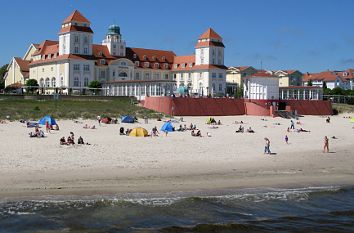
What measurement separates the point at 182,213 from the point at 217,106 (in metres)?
45.8

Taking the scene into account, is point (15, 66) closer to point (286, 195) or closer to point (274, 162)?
point (274, 162)

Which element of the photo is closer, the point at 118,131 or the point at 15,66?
the point at 118,131

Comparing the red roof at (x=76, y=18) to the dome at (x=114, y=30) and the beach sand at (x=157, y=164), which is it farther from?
the beach sand at (x=157, y=164)

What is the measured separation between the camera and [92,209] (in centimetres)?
1598

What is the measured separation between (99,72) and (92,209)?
66.9 m

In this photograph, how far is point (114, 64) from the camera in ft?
272

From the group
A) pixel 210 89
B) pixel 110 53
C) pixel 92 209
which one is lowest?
pixel 92 209

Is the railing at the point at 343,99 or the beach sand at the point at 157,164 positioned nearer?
the beach sand at the point at 157,164

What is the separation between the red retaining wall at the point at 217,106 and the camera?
5768 cm

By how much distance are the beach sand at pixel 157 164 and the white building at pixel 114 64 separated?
36.8 meters

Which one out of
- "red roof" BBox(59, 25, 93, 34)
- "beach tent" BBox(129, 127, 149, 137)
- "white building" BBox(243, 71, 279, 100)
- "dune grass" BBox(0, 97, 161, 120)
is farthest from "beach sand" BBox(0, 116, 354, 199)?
"red roof" BBox(59, 25, 93, 34)

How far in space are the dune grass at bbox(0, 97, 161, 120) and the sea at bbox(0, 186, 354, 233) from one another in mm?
26887

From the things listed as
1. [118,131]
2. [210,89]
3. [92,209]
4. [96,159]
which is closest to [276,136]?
[118,131]

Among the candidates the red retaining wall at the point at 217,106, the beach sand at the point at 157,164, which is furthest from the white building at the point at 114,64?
the beach sand at the point at 157,164
